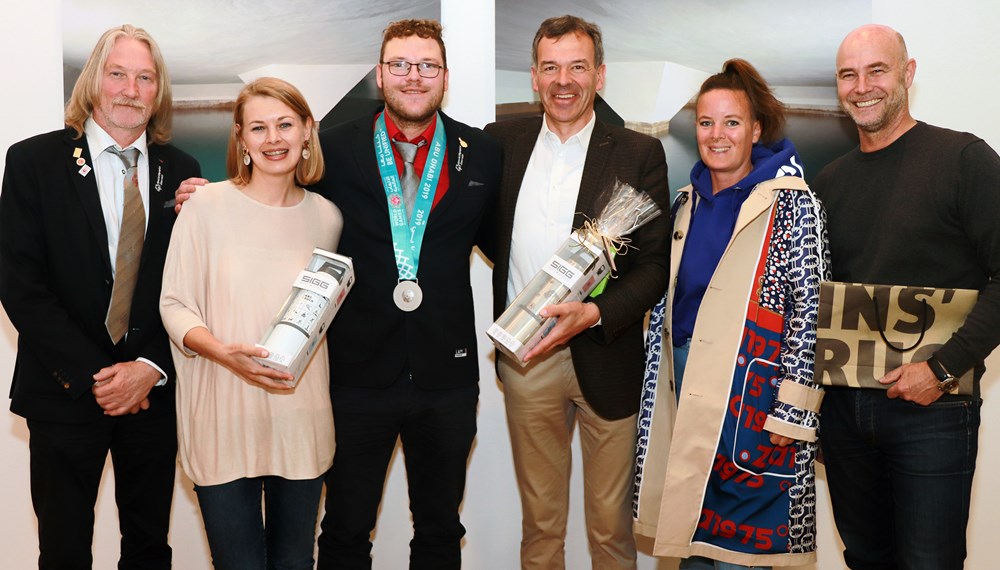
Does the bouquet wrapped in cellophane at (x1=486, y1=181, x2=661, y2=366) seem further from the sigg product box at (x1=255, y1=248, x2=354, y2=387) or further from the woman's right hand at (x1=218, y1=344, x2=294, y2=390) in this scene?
the woman's right hand at (x1=218, y1=344, x2=294, y2=390)

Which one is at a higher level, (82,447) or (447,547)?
(82,447)

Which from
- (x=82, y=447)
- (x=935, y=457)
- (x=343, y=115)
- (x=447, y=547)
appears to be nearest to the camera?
(x=935, y=457)

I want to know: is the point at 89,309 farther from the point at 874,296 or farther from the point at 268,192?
the point at 874,296

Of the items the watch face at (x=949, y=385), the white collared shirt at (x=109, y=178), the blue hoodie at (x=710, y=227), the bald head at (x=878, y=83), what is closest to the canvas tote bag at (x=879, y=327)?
the watch face at (x=949, y=385)

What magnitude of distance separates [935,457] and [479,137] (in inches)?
75.4

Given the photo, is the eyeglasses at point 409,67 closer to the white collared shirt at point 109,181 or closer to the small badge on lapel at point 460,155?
the small badge on lapel at point 460,155

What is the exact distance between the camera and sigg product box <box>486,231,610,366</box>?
8.45ft

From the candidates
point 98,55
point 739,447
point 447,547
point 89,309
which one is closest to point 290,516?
point 447,547

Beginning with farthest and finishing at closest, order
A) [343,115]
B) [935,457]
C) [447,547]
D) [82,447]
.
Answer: [343,115] → [447,547] → [82,447] → [935,457]

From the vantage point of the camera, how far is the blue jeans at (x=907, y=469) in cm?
254

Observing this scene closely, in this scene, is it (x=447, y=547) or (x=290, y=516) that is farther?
(x=447, y=547)

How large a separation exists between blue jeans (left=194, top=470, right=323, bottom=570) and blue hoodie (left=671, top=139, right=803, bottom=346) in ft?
4.51

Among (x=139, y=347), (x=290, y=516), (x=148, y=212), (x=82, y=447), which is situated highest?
(x=148, y=212)

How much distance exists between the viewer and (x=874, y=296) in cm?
254
